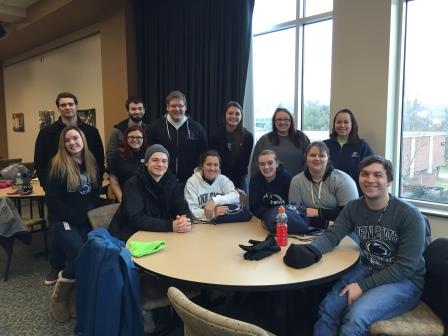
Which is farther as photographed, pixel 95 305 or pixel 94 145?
A: pixel 94 145

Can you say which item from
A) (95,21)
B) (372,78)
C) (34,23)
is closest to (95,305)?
(372,78)

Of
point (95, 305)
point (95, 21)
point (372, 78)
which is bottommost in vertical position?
point (95, 305)

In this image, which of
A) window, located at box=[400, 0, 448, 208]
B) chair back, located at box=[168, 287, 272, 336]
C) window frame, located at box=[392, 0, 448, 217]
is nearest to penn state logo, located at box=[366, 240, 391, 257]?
chair back, located at box=[168, 287, 272, 336]

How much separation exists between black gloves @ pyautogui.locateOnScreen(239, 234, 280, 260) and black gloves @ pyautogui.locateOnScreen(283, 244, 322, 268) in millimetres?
119

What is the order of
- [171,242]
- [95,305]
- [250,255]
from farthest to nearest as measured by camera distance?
[171,242], [250,255], [95,305]

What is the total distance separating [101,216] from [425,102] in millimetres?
2764

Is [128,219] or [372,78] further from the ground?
[372,78]

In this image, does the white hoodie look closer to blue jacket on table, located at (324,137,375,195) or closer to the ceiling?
blue jacket on table, located at (324,137,375,195)

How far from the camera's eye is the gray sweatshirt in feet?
5.94

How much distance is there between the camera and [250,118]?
4.38 meters

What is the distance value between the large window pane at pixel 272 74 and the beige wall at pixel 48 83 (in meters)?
2.93

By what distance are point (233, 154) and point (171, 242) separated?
153 cm

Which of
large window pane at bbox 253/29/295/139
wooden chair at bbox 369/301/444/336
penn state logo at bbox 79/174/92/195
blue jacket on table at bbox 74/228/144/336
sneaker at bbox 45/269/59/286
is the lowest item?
sneaker at bbox 45/269/59/286

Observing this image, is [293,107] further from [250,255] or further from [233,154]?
[250,255]
